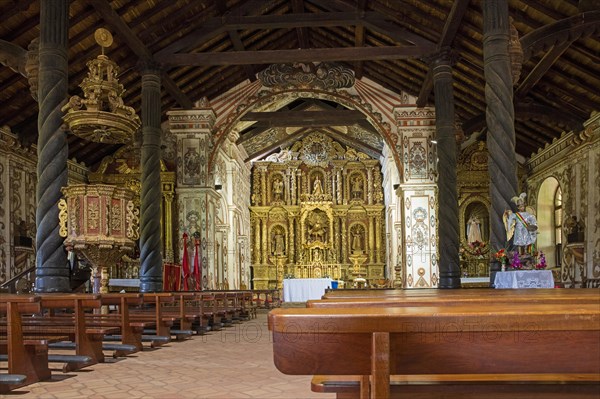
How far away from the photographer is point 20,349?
499cm

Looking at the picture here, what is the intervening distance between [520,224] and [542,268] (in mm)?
715

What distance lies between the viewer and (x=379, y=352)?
1.67 meters

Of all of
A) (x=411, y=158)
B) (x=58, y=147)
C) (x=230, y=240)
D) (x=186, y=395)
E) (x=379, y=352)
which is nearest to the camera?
(x=379, y=352)

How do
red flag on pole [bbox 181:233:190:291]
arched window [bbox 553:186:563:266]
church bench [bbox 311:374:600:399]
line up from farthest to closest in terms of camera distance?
1. arched window [bbox 553:186:563:266]
2. red flag on pole [bbox 181:233:190:291]
3. church bench [bbox 311:374:600:399]

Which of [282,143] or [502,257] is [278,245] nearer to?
[282,143]

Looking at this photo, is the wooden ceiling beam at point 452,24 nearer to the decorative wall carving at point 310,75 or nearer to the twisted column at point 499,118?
the twisted column at point 499,118

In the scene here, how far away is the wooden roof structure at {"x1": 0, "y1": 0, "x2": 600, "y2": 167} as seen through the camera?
12344 millimetres

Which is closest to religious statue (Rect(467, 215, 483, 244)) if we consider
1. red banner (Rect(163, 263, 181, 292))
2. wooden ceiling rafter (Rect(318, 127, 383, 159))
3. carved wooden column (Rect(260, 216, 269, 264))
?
wooden ceiling rafter (Rect(318, 127, 383, 159))

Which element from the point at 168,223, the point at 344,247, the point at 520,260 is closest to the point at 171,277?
the point at 168,223

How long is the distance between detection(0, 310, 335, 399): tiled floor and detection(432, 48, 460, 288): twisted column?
269 inches

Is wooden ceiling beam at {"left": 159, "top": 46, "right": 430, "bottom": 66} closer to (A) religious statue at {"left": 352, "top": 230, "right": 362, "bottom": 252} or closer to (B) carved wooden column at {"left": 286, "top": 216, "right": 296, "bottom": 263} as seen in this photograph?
(B) carved wooden column at {"left": 286, "top": 216, "right": 296, "bottom": 263}

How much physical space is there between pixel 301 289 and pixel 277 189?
25.7 ft

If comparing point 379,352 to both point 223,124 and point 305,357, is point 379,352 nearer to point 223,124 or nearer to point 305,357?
point 305,357

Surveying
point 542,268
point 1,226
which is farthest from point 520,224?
point 1,226
